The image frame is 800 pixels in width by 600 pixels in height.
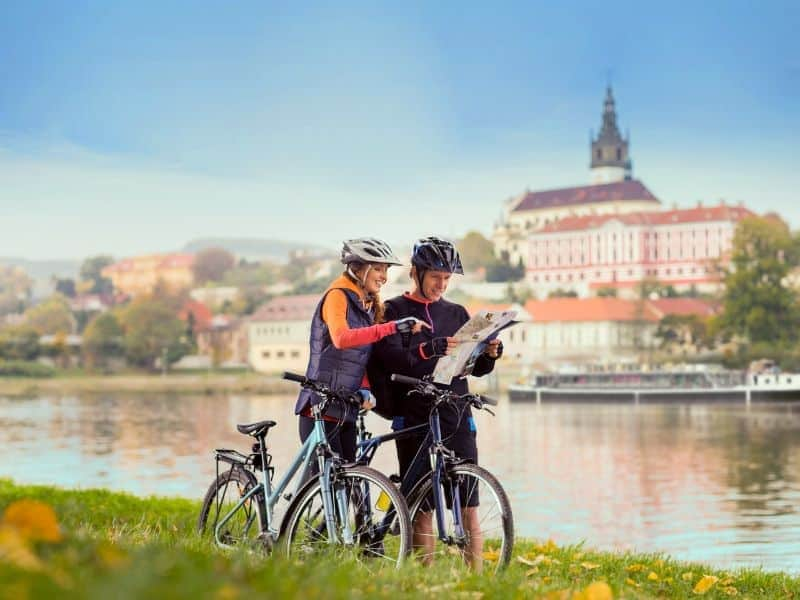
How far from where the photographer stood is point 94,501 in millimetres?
12102

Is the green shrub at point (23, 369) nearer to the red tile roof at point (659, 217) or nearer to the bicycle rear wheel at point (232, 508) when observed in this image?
the red tile roof at point (659, 217)

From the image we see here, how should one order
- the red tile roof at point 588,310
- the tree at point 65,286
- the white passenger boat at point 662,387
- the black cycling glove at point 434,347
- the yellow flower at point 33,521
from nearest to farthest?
the yellow flower at point 33,521
the black cycling glove at point 434,347
the white passenger boat at point 662,387
the red tile roof at point 588,310
the tree at point 65,286

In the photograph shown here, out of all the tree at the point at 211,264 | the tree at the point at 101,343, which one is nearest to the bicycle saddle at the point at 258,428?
the tree at the point at 101,343

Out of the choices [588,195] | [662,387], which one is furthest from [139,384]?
[588,195]

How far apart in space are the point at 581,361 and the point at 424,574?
100690mm

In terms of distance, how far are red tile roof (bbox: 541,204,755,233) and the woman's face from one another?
12988 cm

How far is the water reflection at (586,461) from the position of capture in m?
24.3

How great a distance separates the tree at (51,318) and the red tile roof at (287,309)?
1487 cm

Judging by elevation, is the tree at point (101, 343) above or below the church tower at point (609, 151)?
below

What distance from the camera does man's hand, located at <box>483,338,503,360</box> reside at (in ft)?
17.1

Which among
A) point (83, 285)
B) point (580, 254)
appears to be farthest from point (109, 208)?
point (580, 254)

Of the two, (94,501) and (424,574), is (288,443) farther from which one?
(424,574)

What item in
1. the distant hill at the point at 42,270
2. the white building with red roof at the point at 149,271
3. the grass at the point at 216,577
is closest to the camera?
the grass at the point at 216,577

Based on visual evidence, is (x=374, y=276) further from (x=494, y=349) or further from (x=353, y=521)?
(x=353, y=521)
